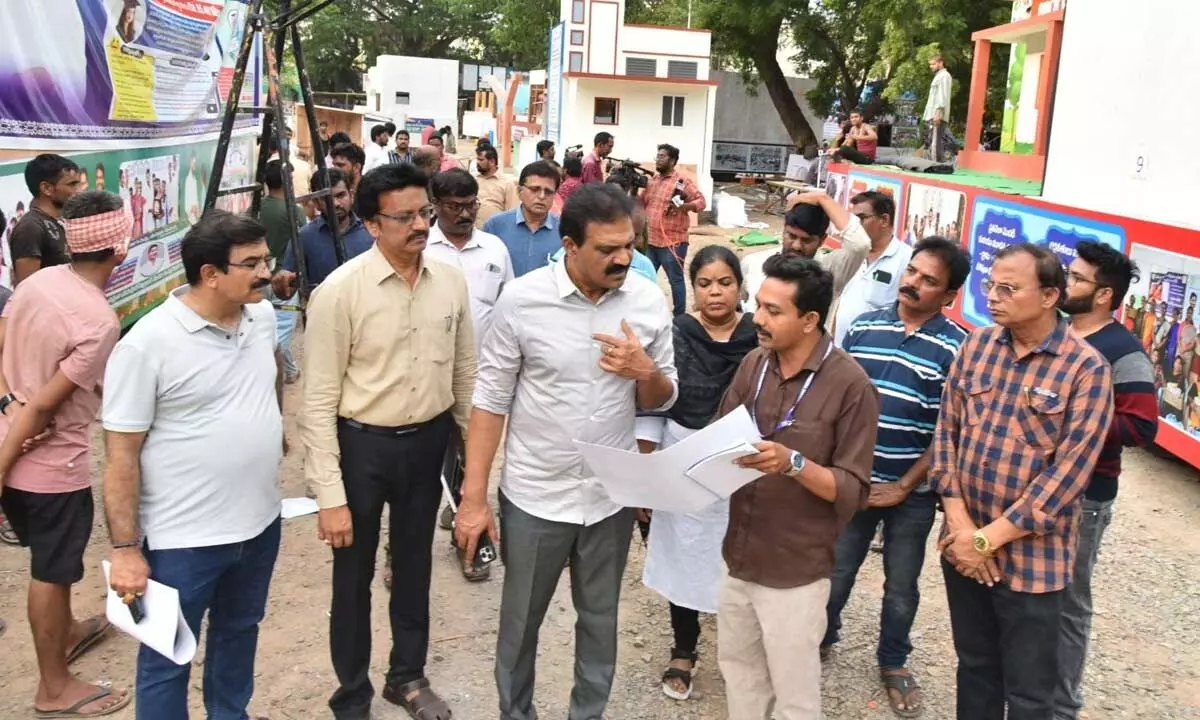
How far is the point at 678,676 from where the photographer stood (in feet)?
11.7

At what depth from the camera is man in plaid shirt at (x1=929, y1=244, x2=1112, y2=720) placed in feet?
8.24

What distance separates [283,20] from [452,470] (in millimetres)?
2378

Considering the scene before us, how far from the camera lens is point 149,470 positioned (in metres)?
2.56

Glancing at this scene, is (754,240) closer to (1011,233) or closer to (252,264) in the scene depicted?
(1011,233)

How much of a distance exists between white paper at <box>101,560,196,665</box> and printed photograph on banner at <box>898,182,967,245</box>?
7961 millimetres

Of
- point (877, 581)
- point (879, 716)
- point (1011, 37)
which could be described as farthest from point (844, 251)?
point (1011, 37)

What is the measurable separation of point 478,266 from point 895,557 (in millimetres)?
2230

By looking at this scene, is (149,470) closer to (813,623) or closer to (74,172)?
(813,623)

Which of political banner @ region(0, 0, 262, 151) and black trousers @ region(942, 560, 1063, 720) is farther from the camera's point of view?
political banner @ region(0, 0, 262, 151)

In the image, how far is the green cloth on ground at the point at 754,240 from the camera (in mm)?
17219

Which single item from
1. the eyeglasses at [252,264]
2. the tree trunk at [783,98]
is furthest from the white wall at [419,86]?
the eyeglasses at [252,264]

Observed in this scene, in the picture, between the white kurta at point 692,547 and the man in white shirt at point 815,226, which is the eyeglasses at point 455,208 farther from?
the white kurta at point 692,547

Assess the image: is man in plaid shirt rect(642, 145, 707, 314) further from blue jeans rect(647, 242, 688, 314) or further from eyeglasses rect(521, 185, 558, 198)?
eyeglasses rect(521, 185, 558, 198)

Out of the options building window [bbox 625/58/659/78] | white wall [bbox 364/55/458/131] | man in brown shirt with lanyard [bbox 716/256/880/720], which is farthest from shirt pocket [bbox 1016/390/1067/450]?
white wall [bbox 364/55/458/131]
